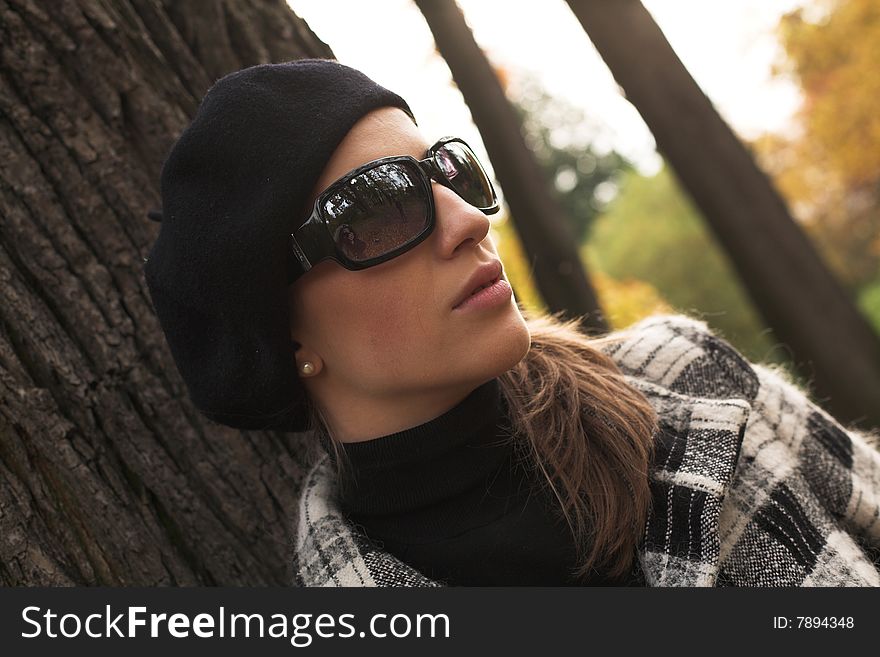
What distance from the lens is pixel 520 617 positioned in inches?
76.6

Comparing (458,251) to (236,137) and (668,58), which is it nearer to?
(236,137)

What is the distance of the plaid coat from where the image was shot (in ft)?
6.48

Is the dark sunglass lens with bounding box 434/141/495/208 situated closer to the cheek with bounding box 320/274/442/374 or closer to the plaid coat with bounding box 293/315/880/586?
the cheek with bounding box 320/274/442/374

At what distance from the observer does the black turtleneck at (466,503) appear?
2070 millimetres

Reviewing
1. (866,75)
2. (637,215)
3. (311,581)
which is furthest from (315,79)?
(637,215)

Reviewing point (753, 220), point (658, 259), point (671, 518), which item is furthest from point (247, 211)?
point (658, 259)

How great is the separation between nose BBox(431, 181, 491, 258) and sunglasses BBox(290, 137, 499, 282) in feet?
0.11

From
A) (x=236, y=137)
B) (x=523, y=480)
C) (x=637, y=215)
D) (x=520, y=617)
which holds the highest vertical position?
(x=236, y=137)

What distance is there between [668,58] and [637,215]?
2241 cm

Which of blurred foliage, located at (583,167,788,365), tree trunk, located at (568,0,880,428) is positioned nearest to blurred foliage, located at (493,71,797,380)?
blurred foliage, located at (583,167,788,365)

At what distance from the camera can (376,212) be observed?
1.92 metres

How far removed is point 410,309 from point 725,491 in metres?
0.86

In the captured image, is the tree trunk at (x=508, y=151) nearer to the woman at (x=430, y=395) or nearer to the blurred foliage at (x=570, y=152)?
the woman at (x=430, y=395)

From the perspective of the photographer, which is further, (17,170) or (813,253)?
(813,253)
